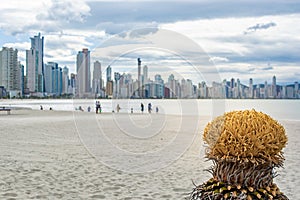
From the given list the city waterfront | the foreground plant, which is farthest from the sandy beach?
the foreground plant

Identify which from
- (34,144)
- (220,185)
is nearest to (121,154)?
(34,144)

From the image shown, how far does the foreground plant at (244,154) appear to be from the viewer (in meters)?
4.01

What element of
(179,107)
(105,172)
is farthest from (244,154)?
(179,107)

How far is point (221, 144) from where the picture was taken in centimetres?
407

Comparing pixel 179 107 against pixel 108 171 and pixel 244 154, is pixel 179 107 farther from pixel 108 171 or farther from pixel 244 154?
pixel 244 154

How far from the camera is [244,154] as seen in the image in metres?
4.01

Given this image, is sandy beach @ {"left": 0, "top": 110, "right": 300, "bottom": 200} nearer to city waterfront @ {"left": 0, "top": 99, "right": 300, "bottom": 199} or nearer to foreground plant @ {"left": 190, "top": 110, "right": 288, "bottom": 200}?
city waterfront @ {"left": 0, "top": 99, "right": 300, "bottom": 199}

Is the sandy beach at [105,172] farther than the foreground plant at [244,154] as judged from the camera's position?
Yes

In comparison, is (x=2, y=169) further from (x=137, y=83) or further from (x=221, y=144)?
(x=221, y=144)

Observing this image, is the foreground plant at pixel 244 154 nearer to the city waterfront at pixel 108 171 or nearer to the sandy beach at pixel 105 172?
the city waterfront at pixel 108 171

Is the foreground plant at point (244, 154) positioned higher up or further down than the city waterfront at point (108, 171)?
higher up

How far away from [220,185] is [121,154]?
12.2 metres

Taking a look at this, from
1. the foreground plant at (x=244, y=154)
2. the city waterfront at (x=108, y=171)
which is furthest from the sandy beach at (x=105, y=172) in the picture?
the foreground plant at (x=244, y=154)

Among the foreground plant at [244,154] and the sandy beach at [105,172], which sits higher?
the foreground plant at [244,154]
